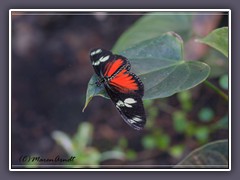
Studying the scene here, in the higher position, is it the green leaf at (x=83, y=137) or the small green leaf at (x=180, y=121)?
the small green leaf at (x=180, y=121)

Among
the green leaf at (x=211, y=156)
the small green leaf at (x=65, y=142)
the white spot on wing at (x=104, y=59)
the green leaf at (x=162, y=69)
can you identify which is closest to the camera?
the green leaf at (x=162, y=69)

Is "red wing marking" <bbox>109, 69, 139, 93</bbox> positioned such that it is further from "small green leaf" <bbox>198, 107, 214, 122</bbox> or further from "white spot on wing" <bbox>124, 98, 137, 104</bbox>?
"small green leaf" <bbox>198, 107, 214, 122</bbox>

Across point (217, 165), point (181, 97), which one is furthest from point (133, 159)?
point (217, 165)

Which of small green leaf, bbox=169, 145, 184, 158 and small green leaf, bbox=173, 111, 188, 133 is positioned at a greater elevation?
small green leaf, bbox=173, 111, 188, 133

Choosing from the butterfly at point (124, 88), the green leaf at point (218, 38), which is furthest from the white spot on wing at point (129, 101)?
the green leaf at point (218, 38)

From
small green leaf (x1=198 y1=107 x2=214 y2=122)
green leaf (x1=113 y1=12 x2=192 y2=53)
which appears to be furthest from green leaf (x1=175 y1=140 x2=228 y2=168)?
small green leaf (x1=198 y1=107 x2=214 y2=122)

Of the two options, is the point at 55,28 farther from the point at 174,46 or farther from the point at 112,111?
the point at 174,46

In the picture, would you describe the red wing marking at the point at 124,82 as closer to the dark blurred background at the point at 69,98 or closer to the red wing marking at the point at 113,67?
the red wing marking at the point at 113,67
